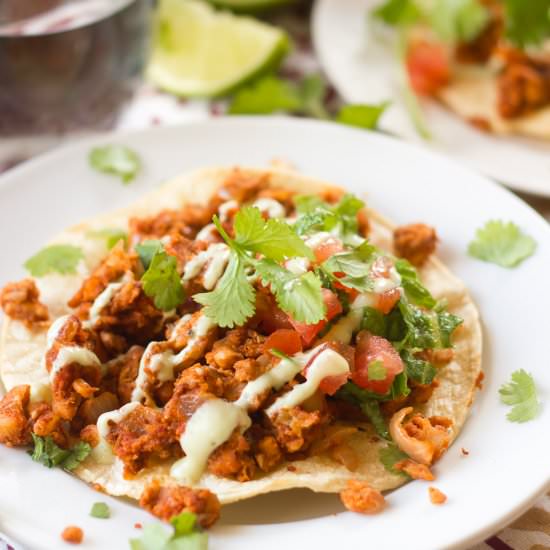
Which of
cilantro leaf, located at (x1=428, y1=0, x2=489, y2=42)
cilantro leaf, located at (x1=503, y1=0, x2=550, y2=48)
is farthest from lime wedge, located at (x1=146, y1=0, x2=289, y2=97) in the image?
cilantro leaf, located at (x1=503, y1=0, x2=550, y2=48)

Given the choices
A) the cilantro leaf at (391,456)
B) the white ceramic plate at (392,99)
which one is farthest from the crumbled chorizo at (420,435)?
the white ceramic plate at (392,99)

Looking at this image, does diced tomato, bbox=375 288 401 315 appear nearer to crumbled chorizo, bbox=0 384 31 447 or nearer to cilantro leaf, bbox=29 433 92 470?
cilantro leaf, bbox=29 433 92 470

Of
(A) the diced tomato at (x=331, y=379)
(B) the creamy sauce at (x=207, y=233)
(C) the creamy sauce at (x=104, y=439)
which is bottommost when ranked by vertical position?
(C) the creamy sauce at (x=104, y=439)

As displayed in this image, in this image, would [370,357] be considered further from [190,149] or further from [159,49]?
[159,49]

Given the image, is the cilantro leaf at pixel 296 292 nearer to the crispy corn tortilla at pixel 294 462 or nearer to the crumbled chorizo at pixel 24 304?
the crispy corn tortilla at pixel 294 462

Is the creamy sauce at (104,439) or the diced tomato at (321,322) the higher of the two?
the diced tomato at (321,322)

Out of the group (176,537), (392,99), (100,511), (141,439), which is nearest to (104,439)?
(141,439)
